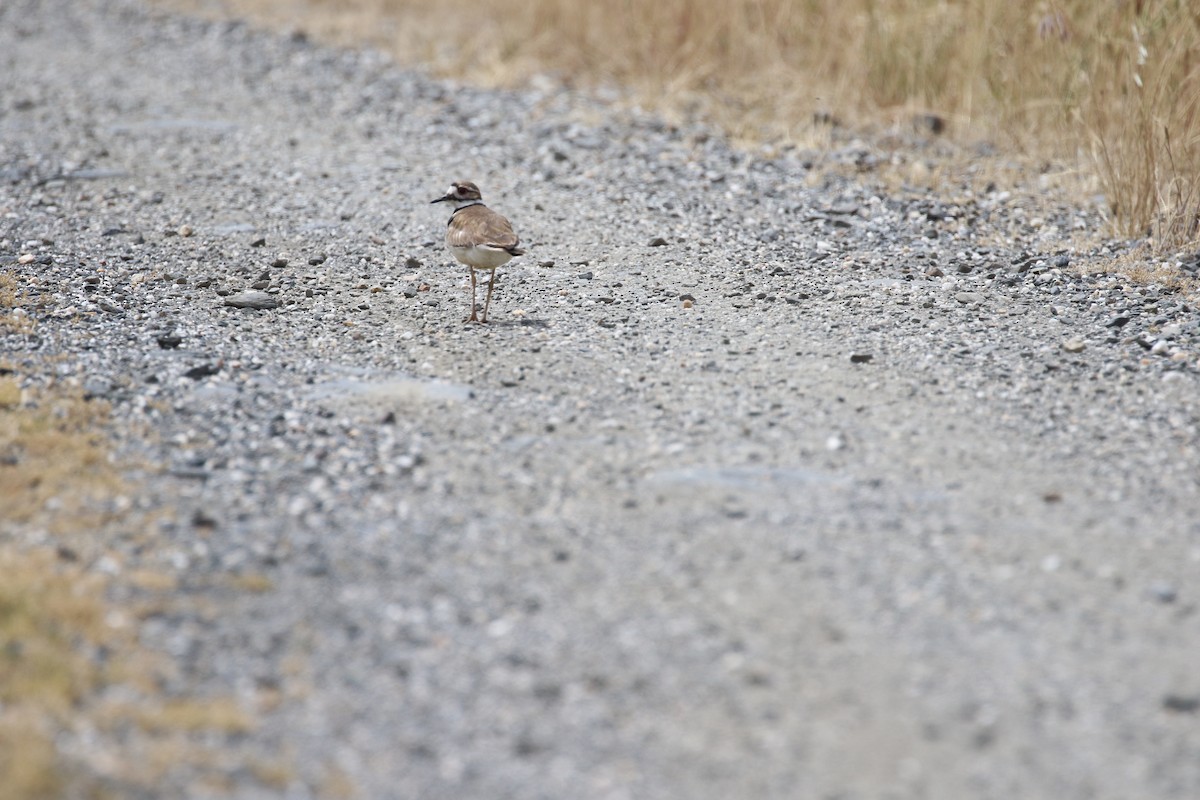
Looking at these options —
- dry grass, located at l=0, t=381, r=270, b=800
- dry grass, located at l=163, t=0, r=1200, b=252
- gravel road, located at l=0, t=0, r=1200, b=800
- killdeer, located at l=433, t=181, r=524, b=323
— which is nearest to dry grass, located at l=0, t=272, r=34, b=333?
gravel road, located at l=0, t=0, r=1200, b=800

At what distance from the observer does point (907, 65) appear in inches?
390

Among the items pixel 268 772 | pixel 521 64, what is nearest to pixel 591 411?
pixel 268 772

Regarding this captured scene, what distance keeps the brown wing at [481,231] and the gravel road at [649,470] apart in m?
0.48

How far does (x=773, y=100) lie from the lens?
10.5 meters

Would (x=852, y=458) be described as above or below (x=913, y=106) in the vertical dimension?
below

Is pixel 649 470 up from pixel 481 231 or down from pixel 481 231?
down

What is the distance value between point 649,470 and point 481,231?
2.15 metres

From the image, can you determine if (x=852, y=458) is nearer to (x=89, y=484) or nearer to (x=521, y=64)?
(x=89, y=484)

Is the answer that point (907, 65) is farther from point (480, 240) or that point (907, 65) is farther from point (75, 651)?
point (75, 651)

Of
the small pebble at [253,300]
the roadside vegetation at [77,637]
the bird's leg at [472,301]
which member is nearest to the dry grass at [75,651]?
the roadside vegetation at [77,637]

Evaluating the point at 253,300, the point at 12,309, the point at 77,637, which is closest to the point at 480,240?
the point at 253,300

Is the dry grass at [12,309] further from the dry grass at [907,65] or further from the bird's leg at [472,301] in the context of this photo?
the dry grass at [907,65]

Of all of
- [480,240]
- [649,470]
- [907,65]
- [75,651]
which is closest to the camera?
[75,651]

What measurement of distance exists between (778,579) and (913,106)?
6.48m
